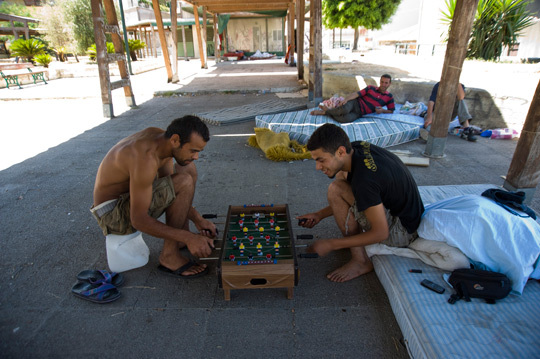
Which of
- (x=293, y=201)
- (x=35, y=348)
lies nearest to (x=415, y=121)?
(x=293, y=201)

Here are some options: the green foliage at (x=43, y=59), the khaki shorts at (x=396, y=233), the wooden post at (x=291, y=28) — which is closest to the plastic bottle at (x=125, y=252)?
the khaki shorts at (x=396, y=233)

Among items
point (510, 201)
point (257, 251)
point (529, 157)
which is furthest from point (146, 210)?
point (529, 157)

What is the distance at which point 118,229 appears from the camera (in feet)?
7.79

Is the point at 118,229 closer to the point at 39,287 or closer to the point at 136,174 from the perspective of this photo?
the point at 136,174

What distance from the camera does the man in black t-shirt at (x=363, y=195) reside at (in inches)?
79.4

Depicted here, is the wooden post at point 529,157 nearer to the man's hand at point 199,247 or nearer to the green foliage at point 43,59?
the man's hand at point 199,247

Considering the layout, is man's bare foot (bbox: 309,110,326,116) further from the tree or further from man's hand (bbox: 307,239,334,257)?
the tree

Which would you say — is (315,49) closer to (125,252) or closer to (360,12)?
(125,252)

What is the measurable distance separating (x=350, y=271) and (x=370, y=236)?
1.47 ft

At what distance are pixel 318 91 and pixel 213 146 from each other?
3.63 m

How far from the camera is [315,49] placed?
7762mm

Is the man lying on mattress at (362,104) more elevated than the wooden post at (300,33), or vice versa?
the wooden post at (300,33)

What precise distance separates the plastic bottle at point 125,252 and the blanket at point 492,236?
213cm

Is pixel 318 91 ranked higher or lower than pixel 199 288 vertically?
higher
